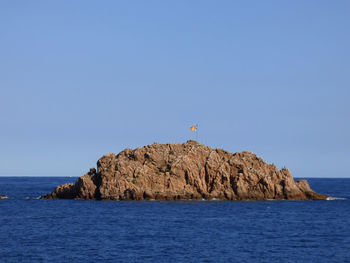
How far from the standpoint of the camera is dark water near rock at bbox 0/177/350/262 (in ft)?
196

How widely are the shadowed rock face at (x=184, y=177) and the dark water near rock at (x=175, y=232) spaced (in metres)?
6.31

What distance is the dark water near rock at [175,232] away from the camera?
59844mm

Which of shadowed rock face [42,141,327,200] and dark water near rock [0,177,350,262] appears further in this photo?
shadowed rock face [42,141,327,200]

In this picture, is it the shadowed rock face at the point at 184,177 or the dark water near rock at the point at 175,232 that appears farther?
the shadowed rock face at the point at 184,177

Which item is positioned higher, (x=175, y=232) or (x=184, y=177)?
(x=184, y=177)

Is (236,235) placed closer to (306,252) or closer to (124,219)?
(306,252)

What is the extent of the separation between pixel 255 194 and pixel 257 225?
4034cm

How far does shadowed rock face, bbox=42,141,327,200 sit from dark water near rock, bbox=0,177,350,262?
6.31 m

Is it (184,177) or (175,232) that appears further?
(184,177)

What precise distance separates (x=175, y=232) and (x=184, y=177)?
45.7 m

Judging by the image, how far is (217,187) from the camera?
405ft

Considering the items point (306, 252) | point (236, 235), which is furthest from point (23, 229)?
point (306, 252)

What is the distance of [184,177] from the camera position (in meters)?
122

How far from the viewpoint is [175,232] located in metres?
76.5
